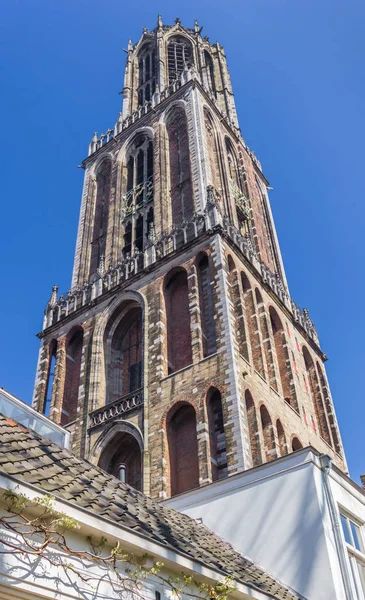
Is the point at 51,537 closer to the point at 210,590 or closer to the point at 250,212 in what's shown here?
the point at 210,590

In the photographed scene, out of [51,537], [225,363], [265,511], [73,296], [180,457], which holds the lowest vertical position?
[51,537]

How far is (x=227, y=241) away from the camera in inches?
1125

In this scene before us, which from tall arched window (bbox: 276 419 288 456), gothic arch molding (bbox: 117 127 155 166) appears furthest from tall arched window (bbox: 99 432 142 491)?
gothic arch molding (bbox: 117 127 155 166)

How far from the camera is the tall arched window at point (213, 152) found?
114ft

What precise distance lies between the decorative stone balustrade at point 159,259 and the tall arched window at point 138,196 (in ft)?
5.91

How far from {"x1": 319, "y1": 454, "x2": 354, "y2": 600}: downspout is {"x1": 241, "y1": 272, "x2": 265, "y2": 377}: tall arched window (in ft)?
43.9

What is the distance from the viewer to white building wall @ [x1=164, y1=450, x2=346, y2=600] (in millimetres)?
11555

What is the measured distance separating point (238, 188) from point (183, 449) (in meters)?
20.0

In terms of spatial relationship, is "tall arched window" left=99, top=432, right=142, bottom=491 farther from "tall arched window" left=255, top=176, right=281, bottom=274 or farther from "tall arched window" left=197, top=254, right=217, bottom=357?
"tall arched window" left=255, top=176, right=281, bottom=274

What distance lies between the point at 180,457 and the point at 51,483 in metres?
16.4

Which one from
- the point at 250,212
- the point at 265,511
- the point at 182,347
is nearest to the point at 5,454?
the point at 265,511

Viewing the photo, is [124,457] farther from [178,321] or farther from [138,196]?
[138,196]

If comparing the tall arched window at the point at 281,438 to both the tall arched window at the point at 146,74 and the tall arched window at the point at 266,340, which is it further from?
the tall arched window at the point at 146,74

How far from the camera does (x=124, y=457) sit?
25.6 meters
